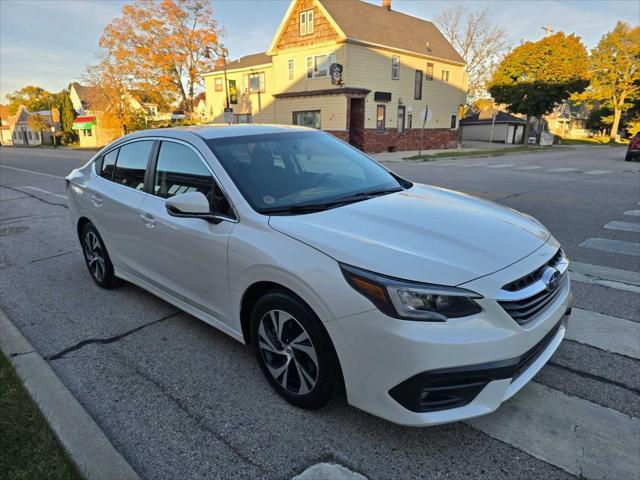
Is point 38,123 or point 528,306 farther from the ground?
point 528,306

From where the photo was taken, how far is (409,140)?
33469 millimetres

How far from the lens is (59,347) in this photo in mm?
3561

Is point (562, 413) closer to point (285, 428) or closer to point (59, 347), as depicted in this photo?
point (285, 428)

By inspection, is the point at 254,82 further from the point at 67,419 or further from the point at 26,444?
the point at 26,444

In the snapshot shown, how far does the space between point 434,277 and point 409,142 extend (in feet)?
108

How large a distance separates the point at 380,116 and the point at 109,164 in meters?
28.3

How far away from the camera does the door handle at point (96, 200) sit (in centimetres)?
427

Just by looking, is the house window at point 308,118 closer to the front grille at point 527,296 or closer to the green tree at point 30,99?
the front grille at point 527,296

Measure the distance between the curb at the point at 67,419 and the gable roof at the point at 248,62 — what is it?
112 feet

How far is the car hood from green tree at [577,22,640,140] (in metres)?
56.1

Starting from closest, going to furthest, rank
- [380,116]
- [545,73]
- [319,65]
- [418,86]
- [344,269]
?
[344,269]
[319,65]
[380,116]
[418,86]
[545,73]

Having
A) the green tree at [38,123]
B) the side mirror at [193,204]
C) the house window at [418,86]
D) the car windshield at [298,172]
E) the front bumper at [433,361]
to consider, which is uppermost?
the house window at [418,86]

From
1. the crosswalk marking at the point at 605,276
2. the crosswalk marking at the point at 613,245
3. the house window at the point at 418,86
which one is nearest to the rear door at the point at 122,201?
the crosswalk marking at the point at 605,276

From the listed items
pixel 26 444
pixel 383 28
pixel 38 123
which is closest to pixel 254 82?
pixel 383 28
